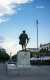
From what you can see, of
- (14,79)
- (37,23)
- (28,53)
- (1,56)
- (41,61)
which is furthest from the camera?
(1,56)

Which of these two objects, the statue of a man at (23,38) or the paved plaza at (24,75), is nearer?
the paved plaza at (24,75)

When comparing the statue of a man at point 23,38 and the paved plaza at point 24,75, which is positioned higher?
the statue of a man at point 23,38

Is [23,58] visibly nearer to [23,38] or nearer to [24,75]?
[23,38]

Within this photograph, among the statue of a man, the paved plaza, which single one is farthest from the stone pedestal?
the paved plaza

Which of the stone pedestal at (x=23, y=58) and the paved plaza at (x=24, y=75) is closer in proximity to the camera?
the paved plaza at (x=24, y=75)

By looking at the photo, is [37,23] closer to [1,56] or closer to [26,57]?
[26,57]

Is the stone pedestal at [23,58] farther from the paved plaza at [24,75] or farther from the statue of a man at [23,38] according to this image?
the paved plaza at [24,75]

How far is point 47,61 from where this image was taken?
9331 cm

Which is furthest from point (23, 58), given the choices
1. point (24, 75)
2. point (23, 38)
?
point (24, 75)

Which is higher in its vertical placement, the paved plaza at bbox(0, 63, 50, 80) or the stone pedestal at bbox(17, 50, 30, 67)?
the stone pedestal at bbox(17, 50, 30, 67)

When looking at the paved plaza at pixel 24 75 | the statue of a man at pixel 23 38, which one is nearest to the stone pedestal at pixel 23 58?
the statue of a man at pixel 23 38

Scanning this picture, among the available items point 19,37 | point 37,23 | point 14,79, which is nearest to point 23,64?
point 19,37

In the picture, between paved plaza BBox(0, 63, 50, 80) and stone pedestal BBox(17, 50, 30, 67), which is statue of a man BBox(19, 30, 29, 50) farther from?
paved plaza BBox(0, 63, 50, 80)

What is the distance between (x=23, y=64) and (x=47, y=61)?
52.8 meters
